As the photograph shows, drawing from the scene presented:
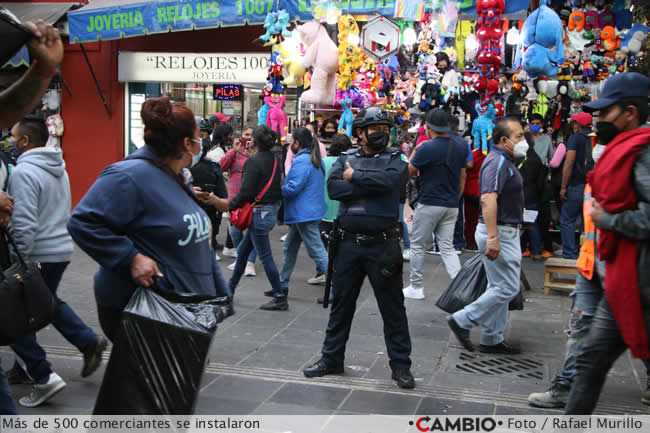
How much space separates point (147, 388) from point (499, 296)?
3.57 meters

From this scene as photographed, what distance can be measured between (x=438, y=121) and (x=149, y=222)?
15.7 ft

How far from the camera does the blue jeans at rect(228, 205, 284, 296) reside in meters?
7.41

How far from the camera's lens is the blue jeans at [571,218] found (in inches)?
393

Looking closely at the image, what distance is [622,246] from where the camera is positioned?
3439 millimetres

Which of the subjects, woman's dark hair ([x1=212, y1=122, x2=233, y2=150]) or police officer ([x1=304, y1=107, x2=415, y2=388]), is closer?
police officer ([x1=304, y1=107, x2=415, y2=388])

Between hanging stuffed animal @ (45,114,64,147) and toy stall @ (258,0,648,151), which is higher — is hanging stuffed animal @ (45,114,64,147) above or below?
below

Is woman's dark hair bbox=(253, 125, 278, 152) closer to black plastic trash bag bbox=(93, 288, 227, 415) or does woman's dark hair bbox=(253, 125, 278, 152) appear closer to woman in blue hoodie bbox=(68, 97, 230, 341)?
woman in blue hoodie bbox=(68, 97, 230, 341)

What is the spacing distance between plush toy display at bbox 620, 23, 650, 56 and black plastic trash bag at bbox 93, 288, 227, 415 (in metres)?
7.92

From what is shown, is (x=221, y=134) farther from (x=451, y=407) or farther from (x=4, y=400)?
(x=4, y=400)

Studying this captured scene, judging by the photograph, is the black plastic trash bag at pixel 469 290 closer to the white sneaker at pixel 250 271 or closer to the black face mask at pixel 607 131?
the black face mask at pixel 607 131

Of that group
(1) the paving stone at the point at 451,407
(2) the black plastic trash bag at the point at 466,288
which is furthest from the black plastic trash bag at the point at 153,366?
(2) the black plastic trash bag at the point at 466,288

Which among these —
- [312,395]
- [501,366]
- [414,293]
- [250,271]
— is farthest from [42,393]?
[250,271]

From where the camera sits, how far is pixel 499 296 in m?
5.84

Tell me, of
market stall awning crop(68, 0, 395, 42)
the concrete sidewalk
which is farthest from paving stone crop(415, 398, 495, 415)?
market stall awning crop(68, 0, 395, 42)
